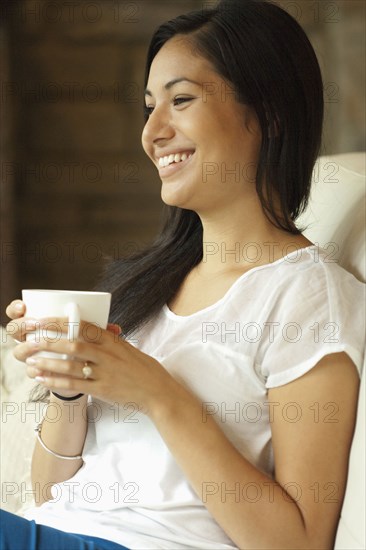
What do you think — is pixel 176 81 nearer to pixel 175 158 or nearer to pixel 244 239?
pixel 175 158

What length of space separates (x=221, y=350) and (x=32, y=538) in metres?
0.31

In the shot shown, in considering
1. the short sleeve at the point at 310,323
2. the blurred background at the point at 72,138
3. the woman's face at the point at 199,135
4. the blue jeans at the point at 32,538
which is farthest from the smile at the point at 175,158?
the blurred background at the point at 72,138

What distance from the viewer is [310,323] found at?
1.03 m

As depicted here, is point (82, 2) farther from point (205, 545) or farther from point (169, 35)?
point (205, 545)

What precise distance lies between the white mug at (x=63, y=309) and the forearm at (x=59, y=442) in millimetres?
219

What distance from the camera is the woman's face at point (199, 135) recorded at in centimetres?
119

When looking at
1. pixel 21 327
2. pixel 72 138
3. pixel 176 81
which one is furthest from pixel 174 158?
pixel 72 138

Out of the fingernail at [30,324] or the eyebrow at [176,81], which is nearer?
the fingernail at [30,324]

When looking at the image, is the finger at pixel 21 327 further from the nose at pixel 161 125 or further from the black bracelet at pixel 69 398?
the nose at pixel 161 125

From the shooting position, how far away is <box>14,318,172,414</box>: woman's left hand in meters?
0.95

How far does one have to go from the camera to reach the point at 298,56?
3.96 ft

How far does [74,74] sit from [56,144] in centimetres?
33

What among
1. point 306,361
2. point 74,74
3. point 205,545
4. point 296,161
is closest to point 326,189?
point 296,161

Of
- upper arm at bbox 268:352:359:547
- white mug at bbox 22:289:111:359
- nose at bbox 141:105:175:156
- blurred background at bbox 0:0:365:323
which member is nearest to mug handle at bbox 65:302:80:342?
white mug at bbox 22:289:111:359
